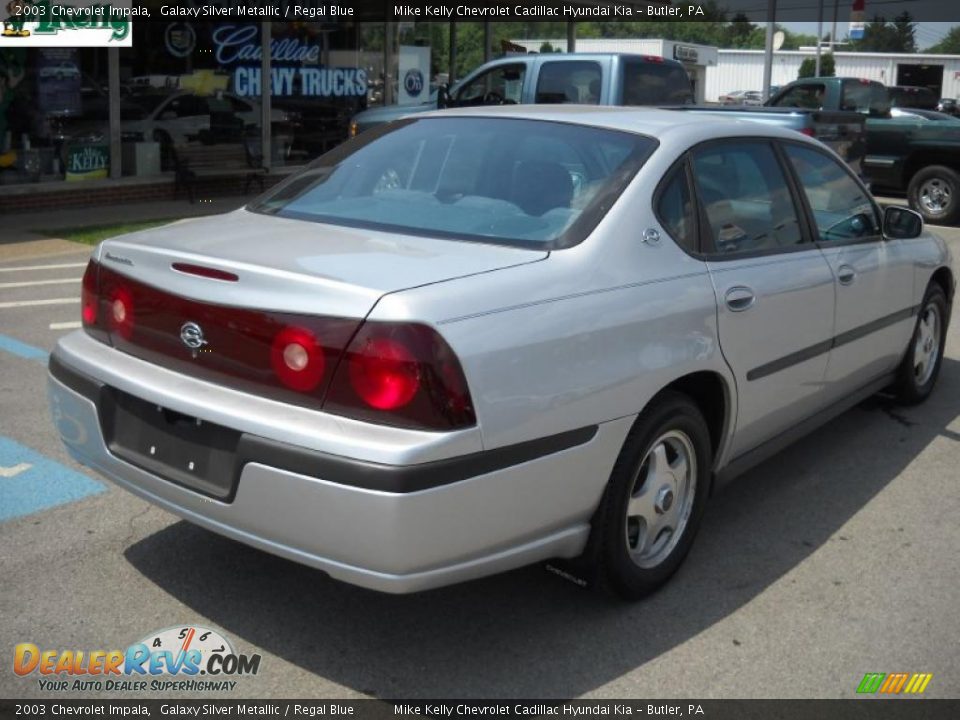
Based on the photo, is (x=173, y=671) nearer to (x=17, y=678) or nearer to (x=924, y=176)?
(x=17, y=678)

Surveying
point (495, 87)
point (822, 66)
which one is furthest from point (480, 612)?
point (822, 66)

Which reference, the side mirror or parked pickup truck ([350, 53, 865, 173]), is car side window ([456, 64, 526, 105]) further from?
the side mirror

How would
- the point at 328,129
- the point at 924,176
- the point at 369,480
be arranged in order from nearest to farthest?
the point at 369,480 < the point at 924,176 < the point at 328,129

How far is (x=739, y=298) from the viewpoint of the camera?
13.0ft

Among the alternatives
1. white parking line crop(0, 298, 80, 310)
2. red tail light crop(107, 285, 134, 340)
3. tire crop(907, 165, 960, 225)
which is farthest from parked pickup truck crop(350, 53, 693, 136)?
red tail light crop(107, 285, 134, 340)

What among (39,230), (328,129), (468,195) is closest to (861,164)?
(328,129)

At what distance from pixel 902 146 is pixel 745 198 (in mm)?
12279

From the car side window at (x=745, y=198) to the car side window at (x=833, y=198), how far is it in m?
0.21

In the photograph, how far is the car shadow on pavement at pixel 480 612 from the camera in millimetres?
3303

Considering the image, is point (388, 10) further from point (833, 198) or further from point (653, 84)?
point (833, 198)

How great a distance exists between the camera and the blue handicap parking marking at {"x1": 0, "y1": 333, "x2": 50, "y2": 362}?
260 inches

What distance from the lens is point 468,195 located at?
12.8ft

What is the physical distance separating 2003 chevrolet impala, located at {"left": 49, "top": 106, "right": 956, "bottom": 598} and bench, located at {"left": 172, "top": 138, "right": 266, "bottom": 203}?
33.6 ft

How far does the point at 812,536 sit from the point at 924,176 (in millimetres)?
11996
